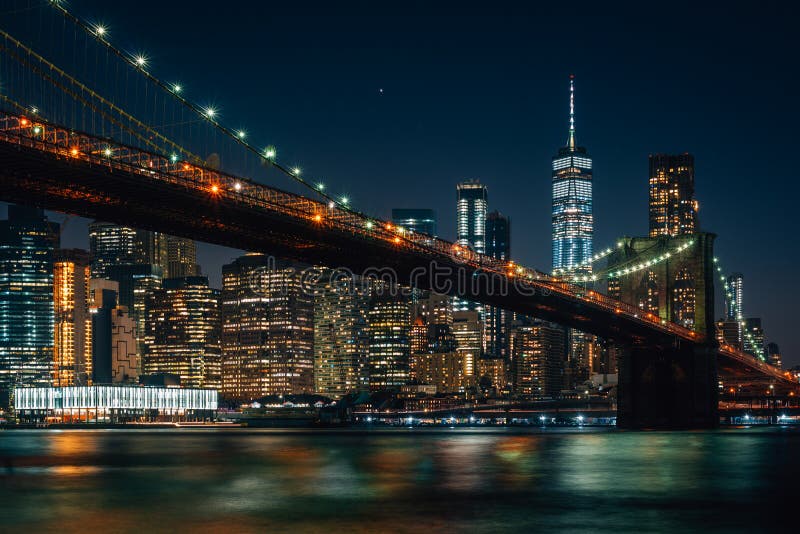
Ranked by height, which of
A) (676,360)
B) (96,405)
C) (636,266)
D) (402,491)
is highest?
(636,266)

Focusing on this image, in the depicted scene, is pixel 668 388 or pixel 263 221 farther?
pixel 668 388

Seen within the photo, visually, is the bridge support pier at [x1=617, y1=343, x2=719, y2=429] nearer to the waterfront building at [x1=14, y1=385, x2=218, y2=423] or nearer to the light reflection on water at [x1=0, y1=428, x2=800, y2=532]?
the light reflection on water at [x1=0, y1=428, x2=800, y2=532]

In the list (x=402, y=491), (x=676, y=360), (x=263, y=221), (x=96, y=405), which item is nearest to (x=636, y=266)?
(x=676, y=360)

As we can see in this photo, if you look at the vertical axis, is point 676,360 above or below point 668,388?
above

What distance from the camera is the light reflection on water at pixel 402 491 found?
67.4 ft

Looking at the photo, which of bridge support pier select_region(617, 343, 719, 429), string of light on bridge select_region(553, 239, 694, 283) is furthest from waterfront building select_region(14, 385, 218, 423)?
bridge support pier select_region(617, 343, 719, 429)

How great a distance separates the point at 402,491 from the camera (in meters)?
26.1

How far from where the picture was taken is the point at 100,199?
166 ft

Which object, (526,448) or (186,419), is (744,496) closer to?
(526,448)

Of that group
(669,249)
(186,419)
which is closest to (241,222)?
(669,249)

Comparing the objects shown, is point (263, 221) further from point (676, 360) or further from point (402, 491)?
point (676, 360)

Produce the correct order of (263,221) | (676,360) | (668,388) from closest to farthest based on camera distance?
(263,221)
(676,360)
(668,388)

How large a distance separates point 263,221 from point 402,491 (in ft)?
111

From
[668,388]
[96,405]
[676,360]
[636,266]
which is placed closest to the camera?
[676,360]
